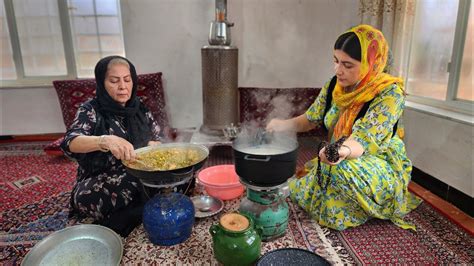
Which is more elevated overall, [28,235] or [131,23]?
[131,23]

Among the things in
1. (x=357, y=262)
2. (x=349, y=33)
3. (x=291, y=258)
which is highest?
(x=349, y=33)

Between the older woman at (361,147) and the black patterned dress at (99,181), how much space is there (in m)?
0.86

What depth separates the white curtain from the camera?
253 cm

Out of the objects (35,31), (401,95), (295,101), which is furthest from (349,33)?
(35,31)

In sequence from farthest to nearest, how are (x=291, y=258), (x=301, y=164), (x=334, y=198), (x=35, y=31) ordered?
(x=35, y=31)
(x=301, y=164)
(x=334, y=198)
(x=291, y=258)

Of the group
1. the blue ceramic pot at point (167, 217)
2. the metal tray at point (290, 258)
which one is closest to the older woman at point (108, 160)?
the blue ceramic pot at point (167, 217)

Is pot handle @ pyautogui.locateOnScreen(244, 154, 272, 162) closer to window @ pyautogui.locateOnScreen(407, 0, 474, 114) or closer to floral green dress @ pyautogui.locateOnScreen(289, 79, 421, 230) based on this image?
floral green dress @ pyautogui.locateOnScreen(289, 79, 421, 230)

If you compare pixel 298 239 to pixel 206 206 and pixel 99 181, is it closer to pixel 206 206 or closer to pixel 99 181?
pixel 206 206

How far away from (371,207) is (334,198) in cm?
19

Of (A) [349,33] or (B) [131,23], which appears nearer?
(A) [349,33]

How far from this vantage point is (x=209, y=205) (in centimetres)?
185

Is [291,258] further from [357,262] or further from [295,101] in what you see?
[295,101]

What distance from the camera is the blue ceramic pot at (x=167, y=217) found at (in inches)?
56.1

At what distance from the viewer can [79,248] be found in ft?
4.51
